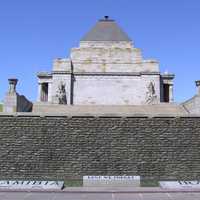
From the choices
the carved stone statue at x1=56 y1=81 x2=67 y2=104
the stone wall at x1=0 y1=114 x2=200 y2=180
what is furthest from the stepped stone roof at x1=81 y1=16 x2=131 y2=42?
the stone wall at x1=0 y1=114 x2=200 y2=180

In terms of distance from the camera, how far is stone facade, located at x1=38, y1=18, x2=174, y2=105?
137 feet

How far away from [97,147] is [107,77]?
85.4ft

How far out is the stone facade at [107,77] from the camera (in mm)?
41719

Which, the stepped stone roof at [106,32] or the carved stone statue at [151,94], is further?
the stepped stone roof at [106,32]

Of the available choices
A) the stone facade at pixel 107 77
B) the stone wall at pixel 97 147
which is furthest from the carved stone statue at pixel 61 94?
the stone wall at pixel 97 147

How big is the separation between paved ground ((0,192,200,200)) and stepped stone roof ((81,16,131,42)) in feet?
120

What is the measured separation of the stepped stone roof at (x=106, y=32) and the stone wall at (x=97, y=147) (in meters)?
30.5

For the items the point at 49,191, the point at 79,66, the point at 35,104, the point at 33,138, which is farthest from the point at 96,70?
the point at 49,191

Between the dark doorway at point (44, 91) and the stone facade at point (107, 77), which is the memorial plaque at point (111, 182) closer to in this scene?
the stone facade at point (107, 77)

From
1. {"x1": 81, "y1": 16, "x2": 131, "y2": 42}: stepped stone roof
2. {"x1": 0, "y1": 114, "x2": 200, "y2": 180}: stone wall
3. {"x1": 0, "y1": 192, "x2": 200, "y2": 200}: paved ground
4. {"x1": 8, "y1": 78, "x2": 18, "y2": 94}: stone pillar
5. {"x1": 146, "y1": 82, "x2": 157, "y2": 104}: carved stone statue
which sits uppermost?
{"x1": 81, "y1": 16, "x2": 131, "y2": 42}: stepped stone roof

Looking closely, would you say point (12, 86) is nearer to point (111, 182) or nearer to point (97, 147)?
point (97, 147)

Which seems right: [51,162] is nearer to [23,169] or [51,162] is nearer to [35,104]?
[23,169]

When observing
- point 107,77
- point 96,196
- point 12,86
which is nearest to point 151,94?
point 107,77

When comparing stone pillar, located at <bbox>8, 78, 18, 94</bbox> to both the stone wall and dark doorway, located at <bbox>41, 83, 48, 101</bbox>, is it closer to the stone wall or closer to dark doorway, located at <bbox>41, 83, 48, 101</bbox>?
the stone wall
